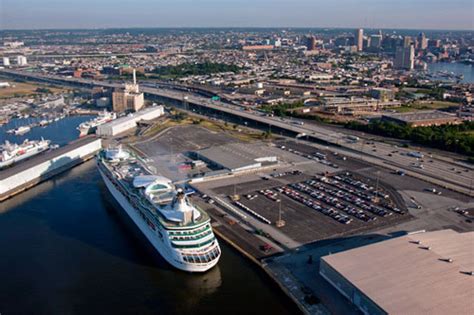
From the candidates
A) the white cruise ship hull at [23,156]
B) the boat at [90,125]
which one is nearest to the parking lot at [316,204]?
the white cruise ship hull at [23,156]

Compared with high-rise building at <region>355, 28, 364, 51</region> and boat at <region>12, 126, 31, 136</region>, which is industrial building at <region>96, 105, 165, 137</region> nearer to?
boat at <region>12, 126, 31, 136</region>

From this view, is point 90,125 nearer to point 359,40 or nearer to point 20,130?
point 20,130

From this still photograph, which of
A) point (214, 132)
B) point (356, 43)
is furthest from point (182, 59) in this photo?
point (214, 132)

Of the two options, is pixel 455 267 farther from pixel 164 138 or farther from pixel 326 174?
pixel 164 138

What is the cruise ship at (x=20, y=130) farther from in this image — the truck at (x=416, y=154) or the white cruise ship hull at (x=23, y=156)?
the truck at (x=416, y=154)

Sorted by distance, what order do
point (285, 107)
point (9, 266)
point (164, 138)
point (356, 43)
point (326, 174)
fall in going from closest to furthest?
point (9, 266) → point (326, 174) → point (164, 138) → point (285, 107) → point (356, 43)

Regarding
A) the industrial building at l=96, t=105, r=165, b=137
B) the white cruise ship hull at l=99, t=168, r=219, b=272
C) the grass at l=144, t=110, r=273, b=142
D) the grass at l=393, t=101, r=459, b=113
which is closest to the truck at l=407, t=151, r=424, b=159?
the grass at l=144, t=110, r=273, b=142
